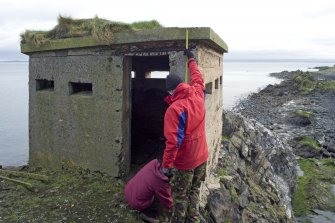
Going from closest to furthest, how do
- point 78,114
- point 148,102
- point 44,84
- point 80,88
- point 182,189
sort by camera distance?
point 182,189 → point 78,114 → point 80,88 → point 44,84 → point 148,102

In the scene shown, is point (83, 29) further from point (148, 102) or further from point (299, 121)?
point (299, 121)

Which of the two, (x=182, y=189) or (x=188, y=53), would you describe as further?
(x=188, y=53)

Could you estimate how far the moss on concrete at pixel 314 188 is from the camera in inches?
544

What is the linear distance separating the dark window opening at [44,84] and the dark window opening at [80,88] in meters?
0.85

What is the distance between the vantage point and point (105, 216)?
19.1 ft

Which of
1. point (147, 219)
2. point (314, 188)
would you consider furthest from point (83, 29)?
point (314, 188)

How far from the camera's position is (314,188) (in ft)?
49.9

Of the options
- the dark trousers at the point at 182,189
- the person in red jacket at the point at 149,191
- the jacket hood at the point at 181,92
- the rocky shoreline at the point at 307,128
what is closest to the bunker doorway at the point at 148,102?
the person in red jacket at the point at 149,191

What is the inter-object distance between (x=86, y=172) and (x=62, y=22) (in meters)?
3.24

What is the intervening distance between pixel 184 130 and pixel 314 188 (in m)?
12.2

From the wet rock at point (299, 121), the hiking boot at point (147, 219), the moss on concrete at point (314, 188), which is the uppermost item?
the hiking boot at point (147, 219)

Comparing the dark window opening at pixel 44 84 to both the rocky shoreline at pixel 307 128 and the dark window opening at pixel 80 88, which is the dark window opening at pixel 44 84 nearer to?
the dark window opening at pixel 80 88

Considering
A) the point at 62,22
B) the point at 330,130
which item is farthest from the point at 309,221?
the point at 330,130

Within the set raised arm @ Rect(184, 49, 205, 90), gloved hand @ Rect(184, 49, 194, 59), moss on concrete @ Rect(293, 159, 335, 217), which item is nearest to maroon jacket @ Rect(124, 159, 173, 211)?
raised arm @ Rect(184, 49, 205, 90)
